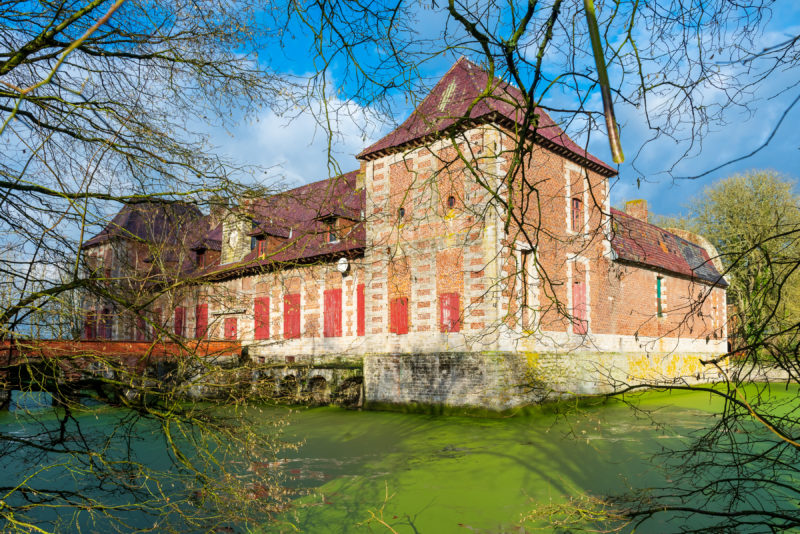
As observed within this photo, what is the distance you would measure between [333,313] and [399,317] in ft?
9.75

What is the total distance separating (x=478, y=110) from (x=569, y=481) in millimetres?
8338

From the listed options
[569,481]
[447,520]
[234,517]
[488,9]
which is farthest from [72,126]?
[569,481]

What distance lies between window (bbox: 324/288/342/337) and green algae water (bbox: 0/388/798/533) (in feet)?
12.8

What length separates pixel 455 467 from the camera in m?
8.19

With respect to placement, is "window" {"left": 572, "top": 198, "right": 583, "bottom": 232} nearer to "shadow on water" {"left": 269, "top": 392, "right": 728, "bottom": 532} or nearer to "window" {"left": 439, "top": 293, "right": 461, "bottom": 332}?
"window" {"left": 439, "top": 293, "right": 461, "bottom": 332}

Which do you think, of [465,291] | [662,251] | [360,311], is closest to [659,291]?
[662,251]

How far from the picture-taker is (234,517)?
3822 mm

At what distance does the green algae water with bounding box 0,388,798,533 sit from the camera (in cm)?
587

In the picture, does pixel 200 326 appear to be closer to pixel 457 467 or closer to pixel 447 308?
pixel 457 467

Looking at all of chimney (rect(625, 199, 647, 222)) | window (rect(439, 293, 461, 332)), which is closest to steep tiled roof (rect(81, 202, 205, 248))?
window (rect(439, 293, 461, 332))

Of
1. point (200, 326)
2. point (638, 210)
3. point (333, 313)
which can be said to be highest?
point (638, 210)

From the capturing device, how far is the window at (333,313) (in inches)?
641

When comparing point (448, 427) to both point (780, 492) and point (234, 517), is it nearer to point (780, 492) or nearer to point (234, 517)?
point (780, 492)

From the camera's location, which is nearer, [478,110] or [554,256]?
[478,110]
